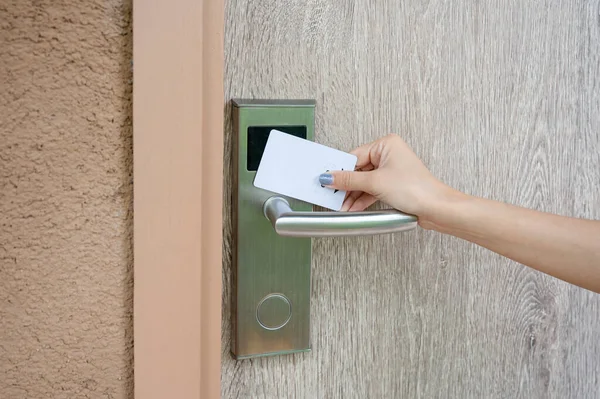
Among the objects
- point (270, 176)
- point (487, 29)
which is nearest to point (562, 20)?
point (487, 29)

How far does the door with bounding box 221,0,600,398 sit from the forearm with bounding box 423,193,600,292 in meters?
0.09

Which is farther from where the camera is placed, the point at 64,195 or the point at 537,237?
the point at 537,237

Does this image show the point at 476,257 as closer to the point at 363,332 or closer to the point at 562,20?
the point at 363,332

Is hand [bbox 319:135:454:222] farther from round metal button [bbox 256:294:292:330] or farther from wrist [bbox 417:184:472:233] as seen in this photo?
round metal button [bbox 256:294:292:330]

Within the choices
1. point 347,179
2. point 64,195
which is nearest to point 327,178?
point 347,179

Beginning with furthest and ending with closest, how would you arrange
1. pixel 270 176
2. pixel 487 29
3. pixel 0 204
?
pixel 487 29, pixel 270 176, pixel 0 204

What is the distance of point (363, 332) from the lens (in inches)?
23.9

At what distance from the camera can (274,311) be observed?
0.56 m

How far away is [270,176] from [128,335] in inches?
7.7

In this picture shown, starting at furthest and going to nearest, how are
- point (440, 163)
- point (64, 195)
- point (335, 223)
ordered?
point (440, 163) → point (335, 223) → point (64, 195)

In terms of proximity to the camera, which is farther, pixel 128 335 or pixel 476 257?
pixel 476 257

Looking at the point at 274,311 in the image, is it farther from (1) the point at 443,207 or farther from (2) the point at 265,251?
(1) the point at 443,207

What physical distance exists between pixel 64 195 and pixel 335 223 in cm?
19

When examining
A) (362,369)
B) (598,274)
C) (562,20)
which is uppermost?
(562,20)
